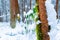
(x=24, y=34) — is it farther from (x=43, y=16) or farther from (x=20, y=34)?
(x=43, y=16)

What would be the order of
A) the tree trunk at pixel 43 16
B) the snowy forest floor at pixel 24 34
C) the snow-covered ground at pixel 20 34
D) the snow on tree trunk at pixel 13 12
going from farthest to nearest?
the snow on tree trunk at pixel 13 12, the snow-covered ground at pixel 20 34, the snowy forest floor at pixel 24 34, the tree trunk at pixel 43 16

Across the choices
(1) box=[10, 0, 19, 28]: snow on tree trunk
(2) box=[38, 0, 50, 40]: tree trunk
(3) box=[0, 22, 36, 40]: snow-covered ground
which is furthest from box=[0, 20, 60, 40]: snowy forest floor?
(1) box=[10, 0, 19, 28]: snow on tree trunk

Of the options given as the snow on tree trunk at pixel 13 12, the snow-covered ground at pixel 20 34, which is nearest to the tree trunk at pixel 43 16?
the snow-covered ground at pixel 20 34

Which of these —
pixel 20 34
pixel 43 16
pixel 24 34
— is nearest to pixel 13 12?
pixel 20 34

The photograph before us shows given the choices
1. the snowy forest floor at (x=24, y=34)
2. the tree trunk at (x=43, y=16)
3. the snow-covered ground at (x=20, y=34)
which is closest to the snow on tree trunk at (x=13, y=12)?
the snow-covered ground at (x=20, y=34)

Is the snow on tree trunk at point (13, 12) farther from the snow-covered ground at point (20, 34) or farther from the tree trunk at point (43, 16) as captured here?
the tree trunk at point (43, 16)

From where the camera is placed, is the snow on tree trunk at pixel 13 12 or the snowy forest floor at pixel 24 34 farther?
the snow on tree trunk at pixel 13 12

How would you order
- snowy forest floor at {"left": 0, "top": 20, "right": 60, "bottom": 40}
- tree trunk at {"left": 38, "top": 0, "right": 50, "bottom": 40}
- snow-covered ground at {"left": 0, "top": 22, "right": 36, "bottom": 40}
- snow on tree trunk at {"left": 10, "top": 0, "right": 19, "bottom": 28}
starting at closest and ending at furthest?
tree trunk at {"left": 38, "top": 0, "right": 50, "bottom": 40}, snowy forest floor at {"left": 0, "top": 20, "right": 60, "bottom": 40}, snow-covered ground at {"left": 0, "top": 22, "right": 36, "bottom": 40}, snow on tree trunk at {"left": 10, "top": 0, "right": 19, "bottom": 28}

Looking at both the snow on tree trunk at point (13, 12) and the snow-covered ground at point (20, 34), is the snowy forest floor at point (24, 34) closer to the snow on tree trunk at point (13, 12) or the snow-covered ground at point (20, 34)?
the snow-covered ground at point (20, 34)

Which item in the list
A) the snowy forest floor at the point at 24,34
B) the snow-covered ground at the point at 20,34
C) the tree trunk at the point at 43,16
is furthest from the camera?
the snow-covered ground at the point at 20,34

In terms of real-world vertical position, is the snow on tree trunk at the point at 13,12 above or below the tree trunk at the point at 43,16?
below

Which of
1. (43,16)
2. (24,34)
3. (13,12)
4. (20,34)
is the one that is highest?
(43,16)

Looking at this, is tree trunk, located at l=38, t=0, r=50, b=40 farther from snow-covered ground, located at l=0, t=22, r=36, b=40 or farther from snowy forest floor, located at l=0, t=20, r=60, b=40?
snow-covered ground, located at l=0, t=22, r=36, b=40

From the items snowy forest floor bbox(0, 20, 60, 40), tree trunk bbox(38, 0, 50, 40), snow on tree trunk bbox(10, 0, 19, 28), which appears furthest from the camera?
snow on tree trunk bbox(10, 0, 19, 28)
